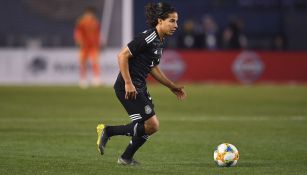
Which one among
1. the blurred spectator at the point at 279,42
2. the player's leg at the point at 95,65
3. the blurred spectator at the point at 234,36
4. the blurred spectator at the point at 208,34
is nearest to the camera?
the player's leg at the point at 95,65

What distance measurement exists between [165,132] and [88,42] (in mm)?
14032

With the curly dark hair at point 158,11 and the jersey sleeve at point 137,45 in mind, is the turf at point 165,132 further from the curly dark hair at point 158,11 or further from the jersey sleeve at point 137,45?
the curly dark hair at point 158,11

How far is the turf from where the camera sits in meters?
9.19

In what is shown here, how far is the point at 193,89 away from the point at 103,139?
15.4 metres

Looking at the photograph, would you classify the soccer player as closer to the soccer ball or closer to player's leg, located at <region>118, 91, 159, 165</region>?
player's leg, located at <region>118, 91, 159, 165</region>

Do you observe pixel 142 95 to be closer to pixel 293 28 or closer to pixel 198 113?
pixel 198 113

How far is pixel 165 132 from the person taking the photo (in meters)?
13.4

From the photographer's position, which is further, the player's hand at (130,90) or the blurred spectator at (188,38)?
the blurred spectator at (188,38)

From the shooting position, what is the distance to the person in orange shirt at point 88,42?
2657 cm

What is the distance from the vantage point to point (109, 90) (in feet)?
81.3

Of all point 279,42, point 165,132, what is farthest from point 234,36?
point 165,132

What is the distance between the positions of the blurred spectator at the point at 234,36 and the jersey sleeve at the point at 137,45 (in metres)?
19.5

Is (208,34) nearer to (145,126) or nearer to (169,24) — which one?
(169,24)

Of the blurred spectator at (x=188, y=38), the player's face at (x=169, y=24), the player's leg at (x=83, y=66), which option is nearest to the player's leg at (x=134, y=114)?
the player's face at (x=169, y=24)
